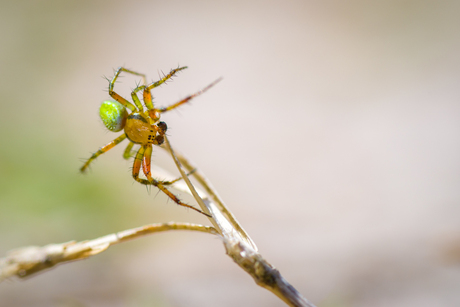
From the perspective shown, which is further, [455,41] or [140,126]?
[455,41]

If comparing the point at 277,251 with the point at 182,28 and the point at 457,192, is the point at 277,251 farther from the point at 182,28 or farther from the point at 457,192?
the point at 182,28

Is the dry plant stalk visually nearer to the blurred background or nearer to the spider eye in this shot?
the spider eye

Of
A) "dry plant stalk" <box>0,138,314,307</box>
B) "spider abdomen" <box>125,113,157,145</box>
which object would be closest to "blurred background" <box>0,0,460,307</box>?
"spider abdomen" <box>125,113,157,145</box>

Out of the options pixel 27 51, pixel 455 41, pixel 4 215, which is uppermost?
pixel 27 51

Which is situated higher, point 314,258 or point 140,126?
point 140,126

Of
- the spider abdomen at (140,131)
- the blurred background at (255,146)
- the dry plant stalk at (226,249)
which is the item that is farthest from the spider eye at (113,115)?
the blurred background at (255,146)

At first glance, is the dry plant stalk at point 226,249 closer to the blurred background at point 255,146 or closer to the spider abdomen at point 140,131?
the spider abdomen at point 140,131

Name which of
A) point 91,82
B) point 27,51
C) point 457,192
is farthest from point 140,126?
point 27,51
